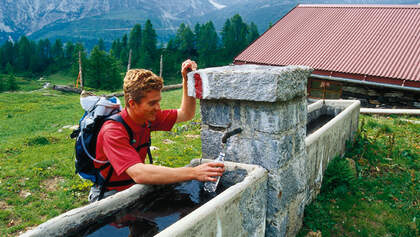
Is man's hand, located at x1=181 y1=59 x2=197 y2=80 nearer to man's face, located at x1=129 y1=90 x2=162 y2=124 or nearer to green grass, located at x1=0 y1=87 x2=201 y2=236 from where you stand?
man's face, located at x1=129 y1=90 x2=162 y2=124

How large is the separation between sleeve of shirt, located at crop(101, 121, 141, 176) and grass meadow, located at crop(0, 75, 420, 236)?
96.3 inches

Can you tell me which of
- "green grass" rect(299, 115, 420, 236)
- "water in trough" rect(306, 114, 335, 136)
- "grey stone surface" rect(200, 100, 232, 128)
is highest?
"grey stone surface" rect(200, 100, 232, 128)

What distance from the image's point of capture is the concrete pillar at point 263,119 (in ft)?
8.86

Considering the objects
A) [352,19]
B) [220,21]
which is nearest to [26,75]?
[352,19]

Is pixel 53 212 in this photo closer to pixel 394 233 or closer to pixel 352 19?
pixel 394 233

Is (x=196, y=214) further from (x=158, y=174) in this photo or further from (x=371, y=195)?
(x=371, y=195)

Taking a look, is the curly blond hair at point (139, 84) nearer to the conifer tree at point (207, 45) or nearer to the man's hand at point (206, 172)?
the man's hand at point (206, 172)

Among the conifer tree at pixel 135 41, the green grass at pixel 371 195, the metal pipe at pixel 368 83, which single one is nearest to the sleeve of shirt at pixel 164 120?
the green grass at pixel 371 195

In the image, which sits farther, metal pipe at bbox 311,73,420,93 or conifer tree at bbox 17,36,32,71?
conifer tree at bbox 17,36,32,71

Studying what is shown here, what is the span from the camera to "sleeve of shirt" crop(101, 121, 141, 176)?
8.16 ft

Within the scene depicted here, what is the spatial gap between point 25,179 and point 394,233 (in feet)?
21.8

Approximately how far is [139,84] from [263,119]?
1.18 m

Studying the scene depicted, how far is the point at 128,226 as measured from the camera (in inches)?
96.7

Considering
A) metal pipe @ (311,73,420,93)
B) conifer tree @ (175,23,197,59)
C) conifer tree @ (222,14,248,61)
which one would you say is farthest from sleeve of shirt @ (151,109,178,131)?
conifer tree @ (175,23,197,59)
